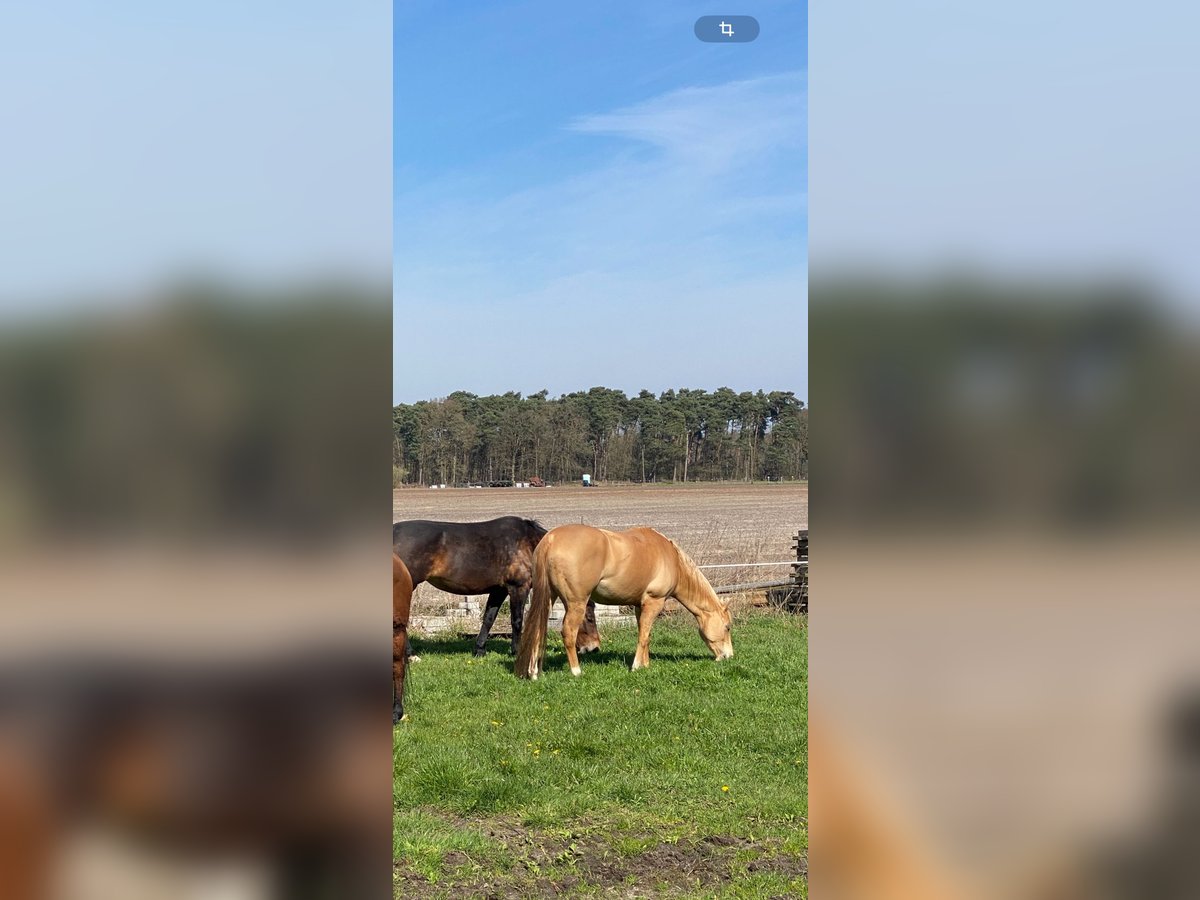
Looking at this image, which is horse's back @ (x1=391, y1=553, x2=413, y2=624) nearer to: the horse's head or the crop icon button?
the horse's head

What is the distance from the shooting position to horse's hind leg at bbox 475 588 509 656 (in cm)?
852

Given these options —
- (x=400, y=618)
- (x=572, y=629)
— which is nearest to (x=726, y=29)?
(x=400, y=618)

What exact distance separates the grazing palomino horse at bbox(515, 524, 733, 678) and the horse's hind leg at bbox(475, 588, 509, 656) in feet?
2.31

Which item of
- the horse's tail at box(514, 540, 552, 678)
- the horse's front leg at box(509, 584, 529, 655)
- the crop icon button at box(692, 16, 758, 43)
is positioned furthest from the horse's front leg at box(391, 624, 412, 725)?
the crop icon button at box(692, 16, 758, 43)

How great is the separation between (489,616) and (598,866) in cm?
523

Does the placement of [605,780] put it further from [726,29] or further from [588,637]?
[726,29]

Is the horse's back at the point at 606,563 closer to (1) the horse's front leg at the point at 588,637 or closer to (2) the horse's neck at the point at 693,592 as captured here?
(2) the horse's neck at the point at 693,592
